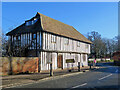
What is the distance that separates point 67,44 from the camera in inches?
843

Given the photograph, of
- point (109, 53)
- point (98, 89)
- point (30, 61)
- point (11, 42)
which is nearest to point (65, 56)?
point (30, 61)

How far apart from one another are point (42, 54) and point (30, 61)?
2.00 m

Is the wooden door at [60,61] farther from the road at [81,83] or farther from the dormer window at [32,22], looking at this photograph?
the road at [81,83]

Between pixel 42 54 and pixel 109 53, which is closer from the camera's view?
pixel 42 54

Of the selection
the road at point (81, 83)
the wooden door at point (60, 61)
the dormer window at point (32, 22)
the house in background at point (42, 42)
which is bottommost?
the road at point (81, 83)

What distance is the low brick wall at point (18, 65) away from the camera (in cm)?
1271

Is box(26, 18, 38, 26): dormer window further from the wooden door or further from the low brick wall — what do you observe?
the wooden door

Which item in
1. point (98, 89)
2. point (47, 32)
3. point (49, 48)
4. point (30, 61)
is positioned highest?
point (47, 32)

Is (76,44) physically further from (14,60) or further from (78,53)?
(14,60)

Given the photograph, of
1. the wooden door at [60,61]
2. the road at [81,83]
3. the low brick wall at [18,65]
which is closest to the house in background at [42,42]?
the wooden door at [60,61]

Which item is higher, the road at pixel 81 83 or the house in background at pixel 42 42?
the house in background at pixel 42 42

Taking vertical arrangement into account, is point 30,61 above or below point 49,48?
below

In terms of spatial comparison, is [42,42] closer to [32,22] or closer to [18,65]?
[18,65]

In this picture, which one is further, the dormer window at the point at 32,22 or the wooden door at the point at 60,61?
the wooden door at the point at 60,61
